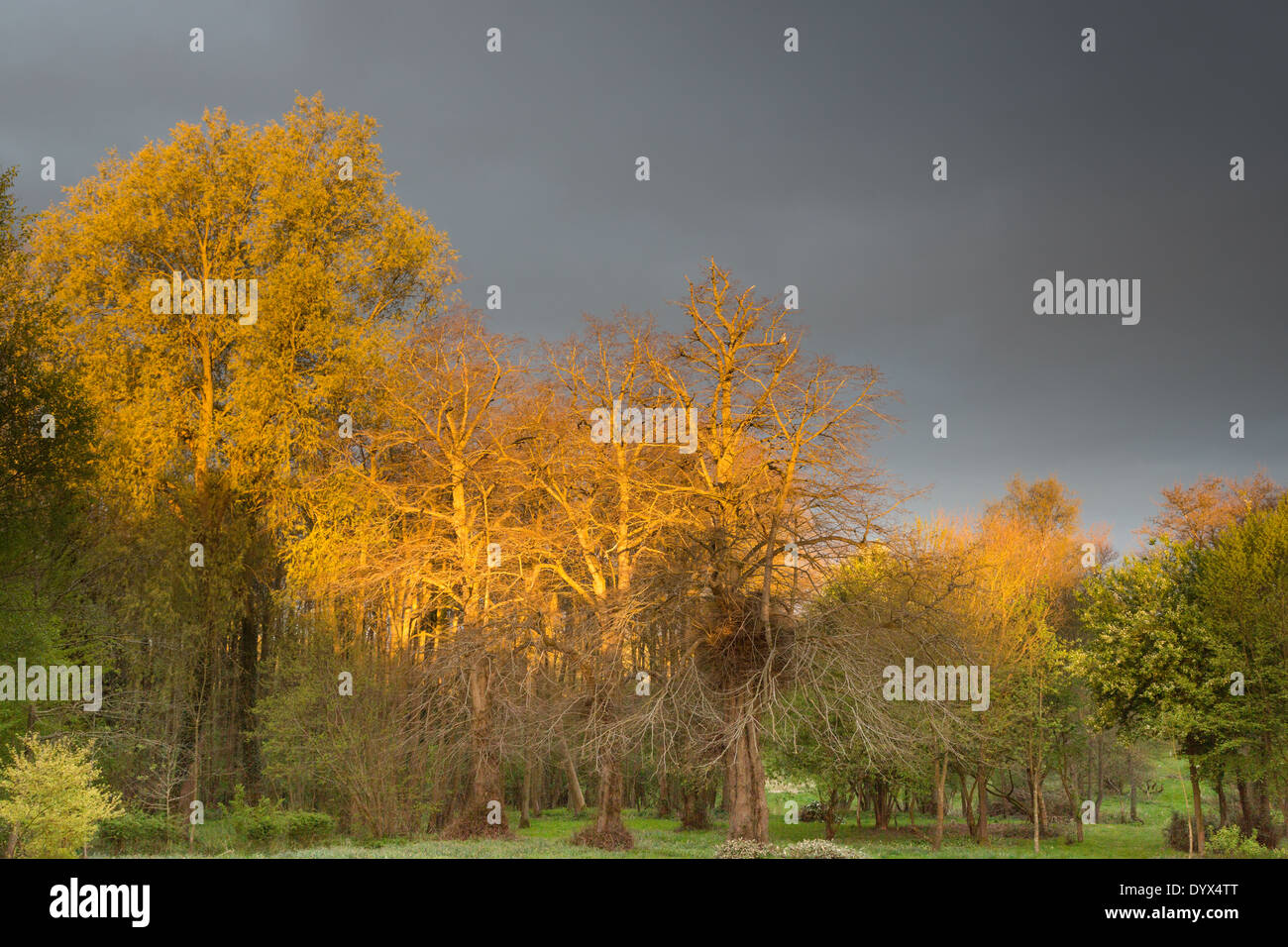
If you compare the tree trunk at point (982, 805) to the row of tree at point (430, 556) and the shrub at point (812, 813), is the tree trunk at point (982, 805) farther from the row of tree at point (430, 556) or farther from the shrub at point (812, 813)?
the shrub at point (812, 813)

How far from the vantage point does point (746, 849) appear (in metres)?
21.5

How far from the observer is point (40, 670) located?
79.4 ft

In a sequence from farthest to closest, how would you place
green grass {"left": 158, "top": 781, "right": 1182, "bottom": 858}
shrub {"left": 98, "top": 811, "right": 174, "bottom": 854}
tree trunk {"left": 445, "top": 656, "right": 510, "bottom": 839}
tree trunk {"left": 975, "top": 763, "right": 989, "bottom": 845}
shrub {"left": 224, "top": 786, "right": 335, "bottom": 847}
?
tree trunk {"left": 975, "top": 763, "right": 989, "bottom": 845}
tree trunk {"left": 445, "top": 656, "right": 510, "bottom": 839}
shrub {"left": 224, "top": 786, "right": 335, "bottom": 847}
shrub {"left": 98, "top": 811, "right": 174, "bottom": 854}
green grass {"left": 158, "top": 781, "right": 1182, "bottom": 858}

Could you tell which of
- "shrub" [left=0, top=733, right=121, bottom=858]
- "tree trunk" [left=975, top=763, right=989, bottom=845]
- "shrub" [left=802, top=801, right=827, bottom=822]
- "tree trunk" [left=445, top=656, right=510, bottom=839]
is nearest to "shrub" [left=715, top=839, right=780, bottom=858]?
"tree trunk" [left=445, top=656, right=510, bottom=839]

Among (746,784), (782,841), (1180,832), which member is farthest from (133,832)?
(1180,832)

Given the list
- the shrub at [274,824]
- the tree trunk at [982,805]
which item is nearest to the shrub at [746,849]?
the shrub at [274,824]

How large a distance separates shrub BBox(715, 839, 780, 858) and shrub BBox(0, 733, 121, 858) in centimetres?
1327

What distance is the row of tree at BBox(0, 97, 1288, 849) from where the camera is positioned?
23891mm

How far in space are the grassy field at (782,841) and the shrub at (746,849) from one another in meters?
1.07

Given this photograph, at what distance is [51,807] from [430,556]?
36.4 feet

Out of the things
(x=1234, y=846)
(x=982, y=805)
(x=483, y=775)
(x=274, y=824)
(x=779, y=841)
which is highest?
(x=483, y=775)

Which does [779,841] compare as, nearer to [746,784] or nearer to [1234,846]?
[746,784]

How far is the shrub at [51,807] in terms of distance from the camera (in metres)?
21.1

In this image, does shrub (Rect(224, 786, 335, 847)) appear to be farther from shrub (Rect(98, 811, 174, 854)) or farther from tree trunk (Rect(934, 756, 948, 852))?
tree trunk (Rect(934, 756, 948, 852))
